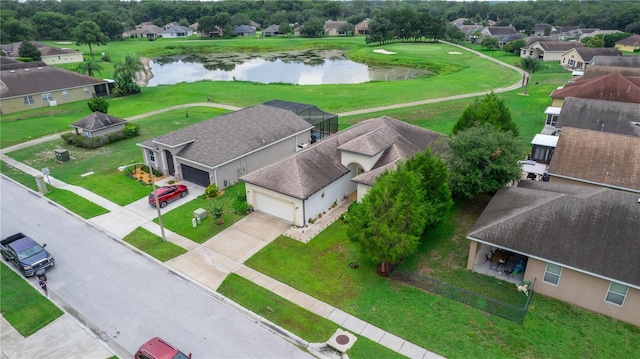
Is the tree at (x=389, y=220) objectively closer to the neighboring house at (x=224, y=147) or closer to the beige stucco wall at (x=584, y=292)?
the beige stucco wall at (x=584, y=292)

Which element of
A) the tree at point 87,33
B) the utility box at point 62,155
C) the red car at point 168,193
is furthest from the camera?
the tree at point 87,33

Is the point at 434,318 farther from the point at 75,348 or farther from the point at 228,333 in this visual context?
the point at 75,348

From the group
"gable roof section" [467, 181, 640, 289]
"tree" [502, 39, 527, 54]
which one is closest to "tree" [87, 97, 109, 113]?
"gable roof section" [467, 181, 640, 289]

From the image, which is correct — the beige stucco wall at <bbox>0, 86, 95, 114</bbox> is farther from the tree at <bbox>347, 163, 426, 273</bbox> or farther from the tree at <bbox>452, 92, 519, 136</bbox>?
the tree at <bbox>452, 92, 519, 136</bbox>

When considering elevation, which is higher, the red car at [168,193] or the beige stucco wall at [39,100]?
the beige stucco wall at [39,100]

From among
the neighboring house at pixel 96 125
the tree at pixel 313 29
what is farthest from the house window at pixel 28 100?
the tree at pixel 313 29

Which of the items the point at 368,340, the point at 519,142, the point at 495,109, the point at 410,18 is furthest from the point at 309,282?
the point at 410,18
